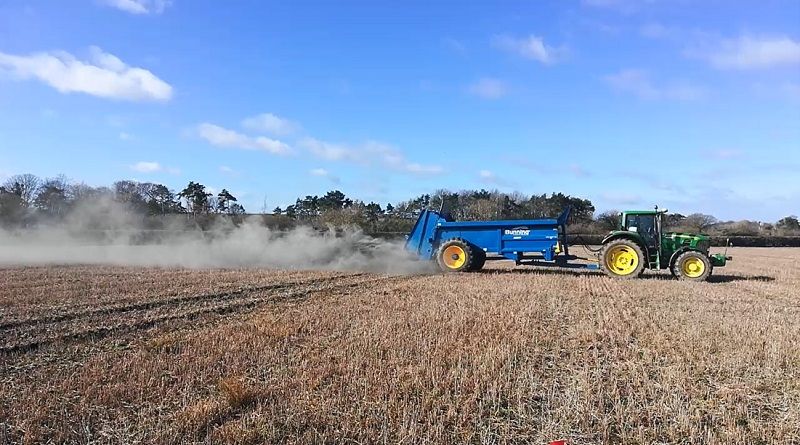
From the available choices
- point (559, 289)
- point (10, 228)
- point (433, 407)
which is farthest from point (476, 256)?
point (10, 228)

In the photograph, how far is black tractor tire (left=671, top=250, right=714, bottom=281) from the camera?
1763 cm

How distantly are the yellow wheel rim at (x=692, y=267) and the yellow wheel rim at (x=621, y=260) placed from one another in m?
1.57

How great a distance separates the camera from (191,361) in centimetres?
673

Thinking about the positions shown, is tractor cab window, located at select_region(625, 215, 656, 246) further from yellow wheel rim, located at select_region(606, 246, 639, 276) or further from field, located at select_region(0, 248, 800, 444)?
field, located at select_region(0, 248, 800, 444)

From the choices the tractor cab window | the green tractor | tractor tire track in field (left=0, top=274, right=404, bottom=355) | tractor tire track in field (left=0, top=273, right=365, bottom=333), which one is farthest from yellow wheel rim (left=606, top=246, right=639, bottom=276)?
tractor tire track in field (left=0, top=273, right=365, bottom=333)

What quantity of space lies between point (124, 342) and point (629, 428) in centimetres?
672

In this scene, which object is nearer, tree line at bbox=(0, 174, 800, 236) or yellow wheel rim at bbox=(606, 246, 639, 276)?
yellow wheel rim at bbox=(606, 246, 639, 276)

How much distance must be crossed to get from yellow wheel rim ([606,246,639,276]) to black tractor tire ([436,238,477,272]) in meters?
4.49

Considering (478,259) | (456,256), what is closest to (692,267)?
(478,259)

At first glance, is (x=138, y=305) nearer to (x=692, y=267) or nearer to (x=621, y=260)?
(x=621, y=260)

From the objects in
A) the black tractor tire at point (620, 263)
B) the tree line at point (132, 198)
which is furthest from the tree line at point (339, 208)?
the black tractor tire at point (620, 263)

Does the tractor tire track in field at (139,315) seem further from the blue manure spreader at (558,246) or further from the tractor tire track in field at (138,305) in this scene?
the blue manure spreader at (558,246)

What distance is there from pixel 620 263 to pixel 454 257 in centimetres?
554

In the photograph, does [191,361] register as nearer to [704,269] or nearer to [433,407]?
[433,407]
